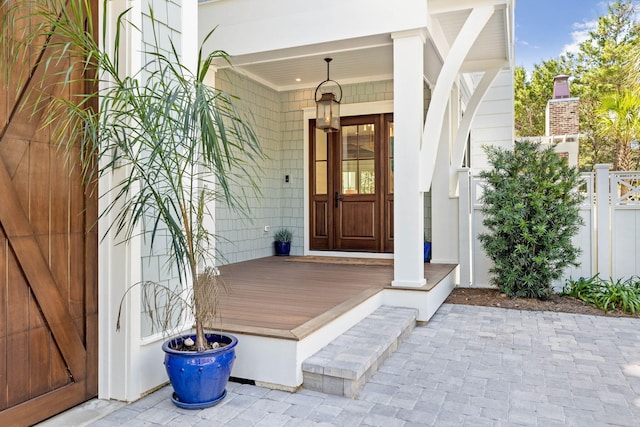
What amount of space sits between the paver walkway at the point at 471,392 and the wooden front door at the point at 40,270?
1.12 ft

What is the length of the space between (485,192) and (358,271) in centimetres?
176

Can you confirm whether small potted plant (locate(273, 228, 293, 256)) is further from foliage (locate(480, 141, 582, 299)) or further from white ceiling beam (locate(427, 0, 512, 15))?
white ceiling beam (locate(427, 0, 512, 15))

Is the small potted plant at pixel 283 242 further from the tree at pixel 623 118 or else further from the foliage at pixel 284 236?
the tree at pixel 623 118

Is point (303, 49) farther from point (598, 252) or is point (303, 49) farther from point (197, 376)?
point (598, 252)

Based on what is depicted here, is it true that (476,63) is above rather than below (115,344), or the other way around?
above

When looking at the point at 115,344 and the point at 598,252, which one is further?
the point at 598,252

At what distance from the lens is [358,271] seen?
5730mm

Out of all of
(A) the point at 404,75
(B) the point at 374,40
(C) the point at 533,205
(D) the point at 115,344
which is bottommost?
(D) the point at 115,344

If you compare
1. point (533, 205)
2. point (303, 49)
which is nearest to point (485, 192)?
point (533, 205)

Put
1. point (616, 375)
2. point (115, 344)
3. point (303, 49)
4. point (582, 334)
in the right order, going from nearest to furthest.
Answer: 1. point (115, 344)
2. point (616, 375)
3. point (582, 334)
4. point (303, 49)

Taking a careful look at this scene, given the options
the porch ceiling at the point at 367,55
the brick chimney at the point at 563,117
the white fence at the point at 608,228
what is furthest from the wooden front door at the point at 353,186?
the brick chimney at the point at 563,117

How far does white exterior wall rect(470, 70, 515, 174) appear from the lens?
27.8 feet

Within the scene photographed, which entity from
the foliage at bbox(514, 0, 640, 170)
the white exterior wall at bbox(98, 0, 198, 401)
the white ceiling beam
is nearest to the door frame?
the white ceiling beam

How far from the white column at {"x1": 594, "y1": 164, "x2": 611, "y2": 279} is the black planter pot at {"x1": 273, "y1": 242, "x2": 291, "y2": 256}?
4.22 meters
